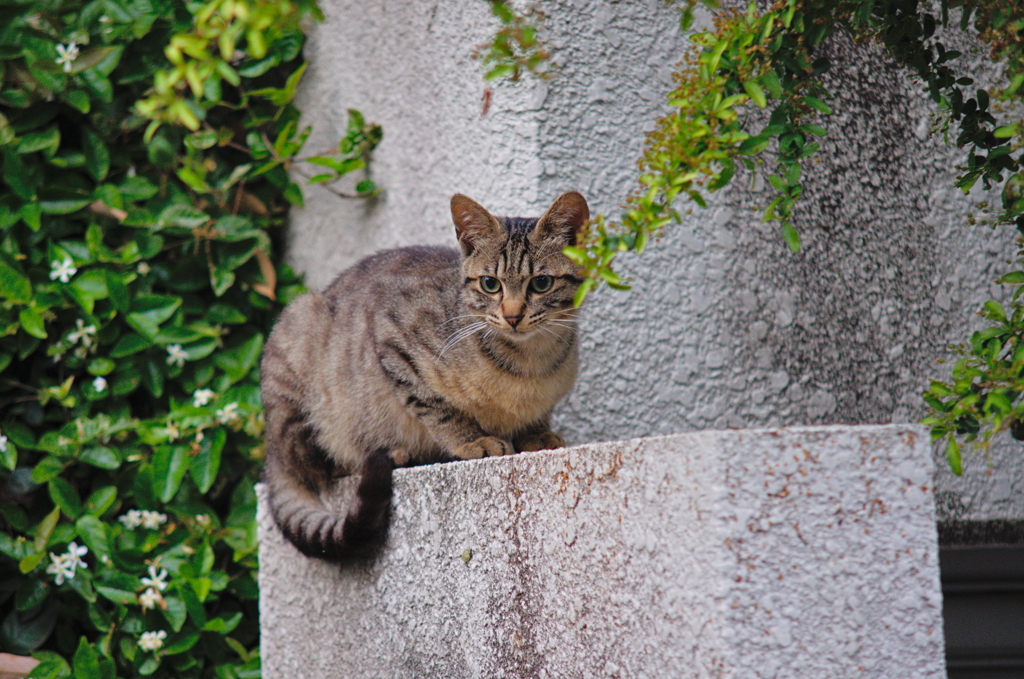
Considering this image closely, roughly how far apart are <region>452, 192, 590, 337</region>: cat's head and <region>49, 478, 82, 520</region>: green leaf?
1.77 meters

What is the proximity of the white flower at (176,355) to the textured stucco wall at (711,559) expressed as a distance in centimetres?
187

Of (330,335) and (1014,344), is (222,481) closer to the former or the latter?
(330,335)

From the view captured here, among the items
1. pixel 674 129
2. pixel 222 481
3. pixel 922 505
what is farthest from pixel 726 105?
pixel 222 481

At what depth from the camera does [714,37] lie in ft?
4.62

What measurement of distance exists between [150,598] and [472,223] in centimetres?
179

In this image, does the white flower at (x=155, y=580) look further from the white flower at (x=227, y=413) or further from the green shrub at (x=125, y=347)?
the white flower at (x=227, y=413)

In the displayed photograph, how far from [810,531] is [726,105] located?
681 mm

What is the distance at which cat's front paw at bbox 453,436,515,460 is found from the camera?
2129 millimetres

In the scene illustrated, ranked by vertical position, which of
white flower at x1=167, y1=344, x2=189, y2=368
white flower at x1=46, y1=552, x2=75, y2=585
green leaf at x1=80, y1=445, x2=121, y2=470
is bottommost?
white flower at x1=46, y1=552, x2=75, y2=585

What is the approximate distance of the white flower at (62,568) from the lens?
2869mm

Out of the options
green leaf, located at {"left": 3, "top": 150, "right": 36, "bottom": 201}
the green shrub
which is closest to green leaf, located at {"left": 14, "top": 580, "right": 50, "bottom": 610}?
the green shrub

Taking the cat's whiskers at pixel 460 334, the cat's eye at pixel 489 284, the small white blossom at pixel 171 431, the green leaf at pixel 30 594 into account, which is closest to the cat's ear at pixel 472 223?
the cat's eye at pixel 489 284

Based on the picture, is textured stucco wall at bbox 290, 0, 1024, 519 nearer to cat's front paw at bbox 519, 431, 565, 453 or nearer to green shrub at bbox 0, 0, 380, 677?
cat's front paw at bbox 519, 431, 565, 453

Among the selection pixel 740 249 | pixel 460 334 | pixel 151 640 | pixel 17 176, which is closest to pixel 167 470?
pixel 151 640
